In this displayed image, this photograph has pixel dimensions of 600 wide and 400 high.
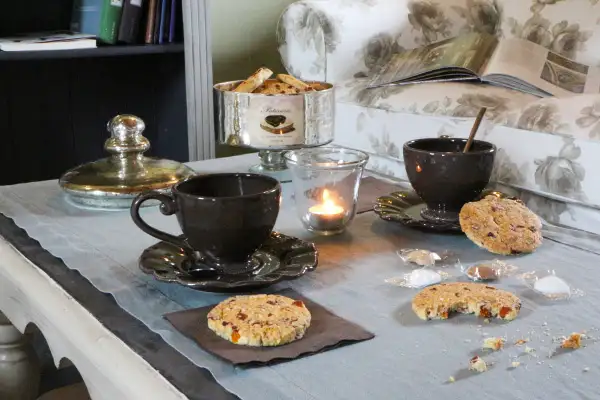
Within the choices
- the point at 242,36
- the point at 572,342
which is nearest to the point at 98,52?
the point at 242,36

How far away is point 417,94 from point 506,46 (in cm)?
34

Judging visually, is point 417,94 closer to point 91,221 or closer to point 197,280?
point 91,221

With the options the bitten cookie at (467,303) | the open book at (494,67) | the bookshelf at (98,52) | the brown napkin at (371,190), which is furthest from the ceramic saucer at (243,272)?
the bookshelf at (98,52)

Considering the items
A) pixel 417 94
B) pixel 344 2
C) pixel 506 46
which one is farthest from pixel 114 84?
pixel 506 46

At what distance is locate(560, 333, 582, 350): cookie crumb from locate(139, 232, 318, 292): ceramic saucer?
25cm

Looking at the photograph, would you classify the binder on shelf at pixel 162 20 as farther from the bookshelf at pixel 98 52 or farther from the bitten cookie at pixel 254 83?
the bitten cookie at pixel 254 83

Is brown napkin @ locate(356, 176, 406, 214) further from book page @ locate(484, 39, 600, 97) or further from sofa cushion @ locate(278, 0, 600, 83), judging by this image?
sofa cushion @ locate(278, 0, 600, 83)

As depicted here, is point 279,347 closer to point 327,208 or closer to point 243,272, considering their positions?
point 243,272

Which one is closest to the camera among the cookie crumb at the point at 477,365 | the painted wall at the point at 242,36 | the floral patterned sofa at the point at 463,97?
the cookie crumb at the point at 477,365

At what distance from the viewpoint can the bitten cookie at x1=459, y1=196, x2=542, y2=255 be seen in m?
0.85

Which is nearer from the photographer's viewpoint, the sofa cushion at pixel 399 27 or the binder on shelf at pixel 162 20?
the sofa cushion at pixel 399 27

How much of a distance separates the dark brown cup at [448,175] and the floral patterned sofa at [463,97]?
1.38 ft

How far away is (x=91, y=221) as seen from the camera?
1.00 meters

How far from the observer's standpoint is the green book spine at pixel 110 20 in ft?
6.50
